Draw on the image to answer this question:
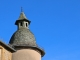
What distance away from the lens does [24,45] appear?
61.6m

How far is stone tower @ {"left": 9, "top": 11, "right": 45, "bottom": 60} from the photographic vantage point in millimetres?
61406

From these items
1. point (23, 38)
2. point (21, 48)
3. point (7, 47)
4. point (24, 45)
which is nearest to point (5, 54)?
point (7, 47)

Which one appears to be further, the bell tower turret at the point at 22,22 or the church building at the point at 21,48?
the bell tower turret at the point at 22,22

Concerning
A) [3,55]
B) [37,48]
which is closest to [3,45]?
[3,55]

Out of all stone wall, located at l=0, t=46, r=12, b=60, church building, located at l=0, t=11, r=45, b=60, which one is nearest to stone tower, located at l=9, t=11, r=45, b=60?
church building, located at l=0, t=11, r=45, b=60

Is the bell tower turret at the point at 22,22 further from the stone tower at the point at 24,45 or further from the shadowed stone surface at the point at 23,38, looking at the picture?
the shadowed stone surface at the point at 23,38

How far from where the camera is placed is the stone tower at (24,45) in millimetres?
61406

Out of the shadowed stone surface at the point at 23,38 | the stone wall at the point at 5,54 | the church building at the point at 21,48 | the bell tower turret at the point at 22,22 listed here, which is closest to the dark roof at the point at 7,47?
the church building at the point at 21,48

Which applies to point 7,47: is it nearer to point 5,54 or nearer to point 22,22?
point 5,54

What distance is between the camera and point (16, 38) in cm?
6300

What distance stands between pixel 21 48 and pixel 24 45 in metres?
0.63

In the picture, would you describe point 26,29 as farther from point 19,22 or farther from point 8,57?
point 8,57

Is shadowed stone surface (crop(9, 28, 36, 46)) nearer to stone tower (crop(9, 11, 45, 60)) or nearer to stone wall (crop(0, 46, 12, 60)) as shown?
stone tower (crop(9, 11, 45, 60))

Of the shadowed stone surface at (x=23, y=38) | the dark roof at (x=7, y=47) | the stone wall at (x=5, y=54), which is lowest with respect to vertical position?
the stone wall at (x=5, y=54)
